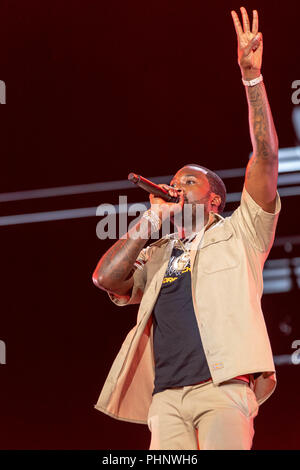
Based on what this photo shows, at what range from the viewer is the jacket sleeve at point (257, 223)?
2.17 metres

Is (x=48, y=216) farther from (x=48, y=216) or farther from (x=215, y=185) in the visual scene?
(x=215, y=185)

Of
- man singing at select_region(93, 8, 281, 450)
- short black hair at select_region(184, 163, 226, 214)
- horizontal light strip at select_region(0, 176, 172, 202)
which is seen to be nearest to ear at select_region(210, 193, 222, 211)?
short black hair at select_region(184, 163, 226, 214)

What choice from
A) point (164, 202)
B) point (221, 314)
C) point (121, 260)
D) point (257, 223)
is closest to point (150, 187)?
point (164, 202)

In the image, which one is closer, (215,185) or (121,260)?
(121,260)

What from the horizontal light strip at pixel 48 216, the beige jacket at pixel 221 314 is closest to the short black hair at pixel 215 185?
the beige jacket at pixel 221 314

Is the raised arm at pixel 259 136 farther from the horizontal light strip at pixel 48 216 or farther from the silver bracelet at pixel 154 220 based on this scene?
the horizontal light strip at pixel 48 216

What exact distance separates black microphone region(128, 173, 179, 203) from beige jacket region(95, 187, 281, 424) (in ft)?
0.61

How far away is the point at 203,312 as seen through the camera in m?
2.06

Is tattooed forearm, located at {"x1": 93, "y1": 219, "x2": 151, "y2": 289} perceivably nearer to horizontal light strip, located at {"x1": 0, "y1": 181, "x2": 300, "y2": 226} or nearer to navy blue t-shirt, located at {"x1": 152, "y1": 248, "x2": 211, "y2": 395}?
navy blue t-shirt, located at {"x1": 152, "y1": 248, "x2": 211, "y2": 395}

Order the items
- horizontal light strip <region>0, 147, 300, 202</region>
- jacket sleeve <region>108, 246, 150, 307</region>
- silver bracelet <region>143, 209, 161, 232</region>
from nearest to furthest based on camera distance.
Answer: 1. silver bracelet <region>143, 209, 161, 232</region>
2. jacket sleeve <region>108, 246, 150, 307</region>
3. horizontal light strip <region>0, 147, 300, 202</region>

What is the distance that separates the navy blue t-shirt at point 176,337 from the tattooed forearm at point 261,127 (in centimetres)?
49

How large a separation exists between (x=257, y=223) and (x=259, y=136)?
1.01ft

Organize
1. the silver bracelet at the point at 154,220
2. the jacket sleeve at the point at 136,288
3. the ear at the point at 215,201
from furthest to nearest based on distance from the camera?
the ear at the point at 215,201
the jacket sleeve at the point at 136,288
the silver bracelet at the point at 154,220

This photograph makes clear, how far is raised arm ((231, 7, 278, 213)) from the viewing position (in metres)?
2.14
